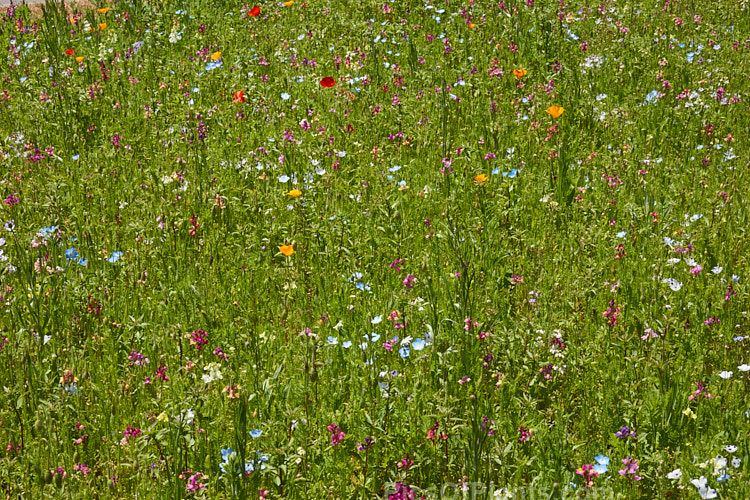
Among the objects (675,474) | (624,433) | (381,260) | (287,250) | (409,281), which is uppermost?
(381,260)

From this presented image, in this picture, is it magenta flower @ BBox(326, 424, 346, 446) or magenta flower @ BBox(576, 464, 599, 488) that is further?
magenta flower @ BBox(326, 424, 346, 446)

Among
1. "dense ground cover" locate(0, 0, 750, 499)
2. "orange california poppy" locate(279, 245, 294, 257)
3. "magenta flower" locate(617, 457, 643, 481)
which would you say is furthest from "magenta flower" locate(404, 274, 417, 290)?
"magenta flower" locate(617, 457, 643, 481)

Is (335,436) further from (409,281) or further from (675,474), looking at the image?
(675,474)

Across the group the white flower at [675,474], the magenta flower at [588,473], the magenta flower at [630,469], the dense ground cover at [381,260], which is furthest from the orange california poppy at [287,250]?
the white flower at [675,474]

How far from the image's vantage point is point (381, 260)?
4.57 metres

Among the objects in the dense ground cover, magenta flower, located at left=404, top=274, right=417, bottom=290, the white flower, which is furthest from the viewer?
magenta flower, located at left=404, top=274, right=417, bottom=290

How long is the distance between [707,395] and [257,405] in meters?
2.04

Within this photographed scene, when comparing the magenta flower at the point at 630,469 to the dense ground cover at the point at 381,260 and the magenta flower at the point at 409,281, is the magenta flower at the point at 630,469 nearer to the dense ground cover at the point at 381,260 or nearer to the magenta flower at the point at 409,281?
the dense ground cover at the point at 381,260

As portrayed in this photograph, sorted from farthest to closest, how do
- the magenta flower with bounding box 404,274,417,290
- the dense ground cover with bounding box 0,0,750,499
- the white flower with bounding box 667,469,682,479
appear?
the magenta flower with bounding box 404,274,417,290, the dense ground cover with bounding box 0,0,750,499, the white flower with bounding box 667,469,682,479

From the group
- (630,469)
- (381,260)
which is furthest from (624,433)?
(381,260)

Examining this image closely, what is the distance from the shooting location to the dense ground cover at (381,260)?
3.21 meters

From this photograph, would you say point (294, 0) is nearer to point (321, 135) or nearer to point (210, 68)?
point (210, 68)

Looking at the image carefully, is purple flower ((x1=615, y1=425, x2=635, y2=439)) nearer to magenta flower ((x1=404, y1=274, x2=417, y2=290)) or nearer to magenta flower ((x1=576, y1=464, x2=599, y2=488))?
magenta flower ((x1=576, y1=464, x2=599, y2=488))

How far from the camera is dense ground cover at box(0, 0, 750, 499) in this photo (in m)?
3.21
